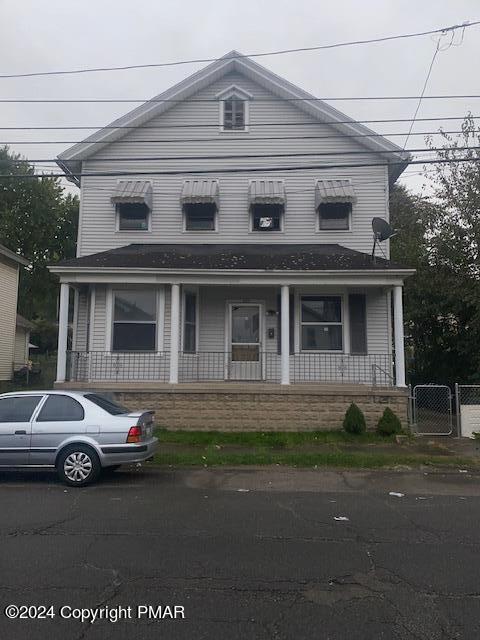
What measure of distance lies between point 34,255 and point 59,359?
2684cm

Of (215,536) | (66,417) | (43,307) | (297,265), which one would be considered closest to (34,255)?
(43,307)

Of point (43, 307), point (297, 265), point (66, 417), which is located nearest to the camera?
point (66, 417)

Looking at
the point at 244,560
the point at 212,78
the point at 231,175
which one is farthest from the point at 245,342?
the point at 244,560

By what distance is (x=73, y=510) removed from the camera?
271 inches

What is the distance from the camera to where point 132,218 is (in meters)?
16.2

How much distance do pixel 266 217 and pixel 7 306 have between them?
14.3 metres

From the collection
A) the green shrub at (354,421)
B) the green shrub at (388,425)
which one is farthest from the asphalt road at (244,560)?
the green shrub at (388,425)

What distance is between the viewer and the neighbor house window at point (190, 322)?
15.0m

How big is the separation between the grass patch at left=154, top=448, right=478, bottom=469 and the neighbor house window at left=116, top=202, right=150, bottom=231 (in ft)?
25.8

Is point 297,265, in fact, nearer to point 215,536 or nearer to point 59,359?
point 59,359

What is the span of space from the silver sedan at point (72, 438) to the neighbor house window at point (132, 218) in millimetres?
8565

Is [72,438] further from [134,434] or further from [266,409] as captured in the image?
[266,409]

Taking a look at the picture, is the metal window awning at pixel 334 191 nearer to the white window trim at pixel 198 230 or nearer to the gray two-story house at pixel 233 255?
the gray two-story house at pixel 233 255

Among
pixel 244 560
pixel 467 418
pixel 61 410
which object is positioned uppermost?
pixel 61 410
